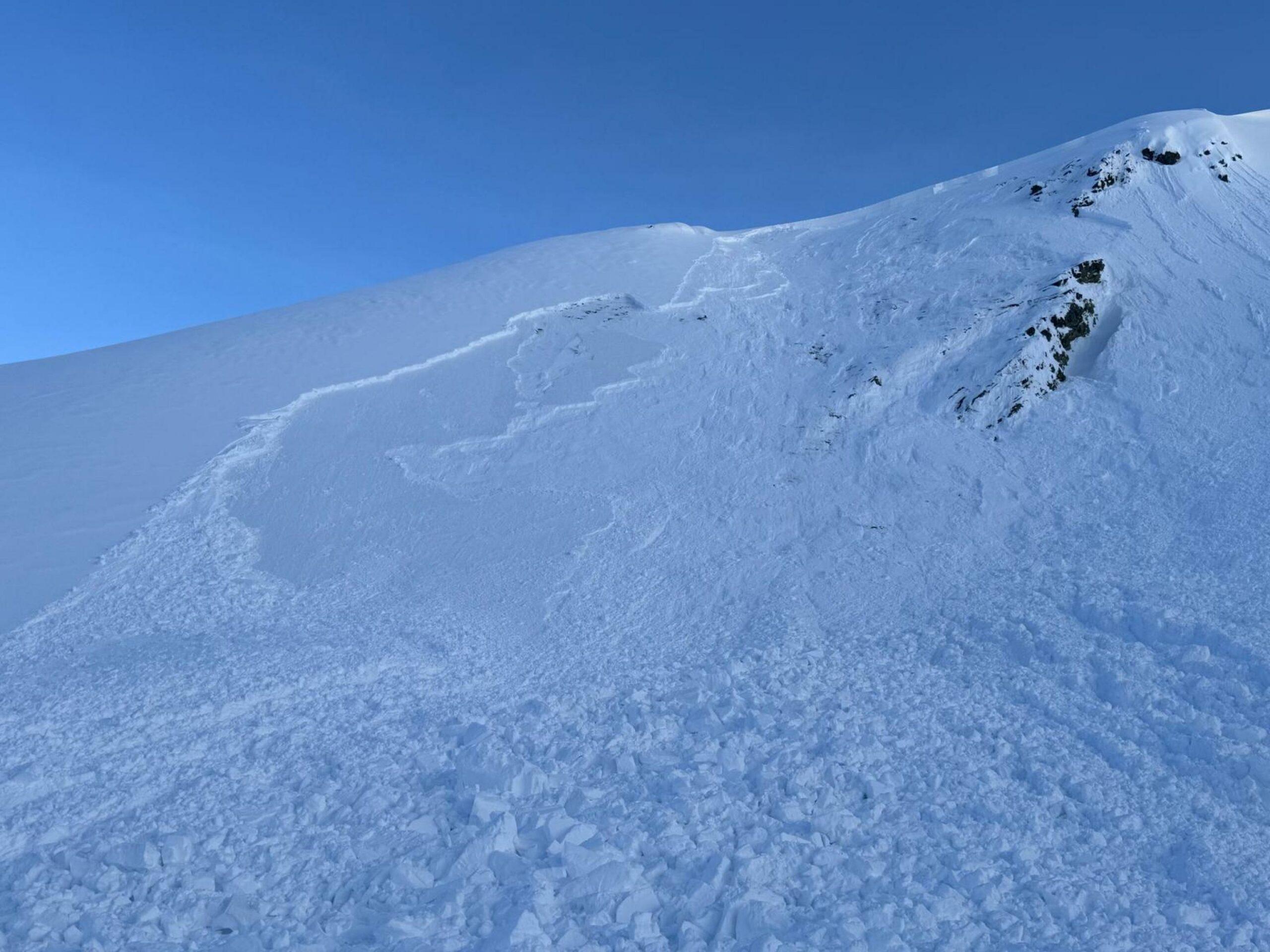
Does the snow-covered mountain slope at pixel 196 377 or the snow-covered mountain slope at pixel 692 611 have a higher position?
the snow-covered mountain slope at pixel 196 377

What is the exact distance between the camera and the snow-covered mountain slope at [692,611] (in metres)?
5.20

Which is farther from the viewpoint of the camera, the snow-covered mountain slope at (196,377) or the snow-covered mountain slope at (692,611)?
the snow-covered mountain slope at (196,377)

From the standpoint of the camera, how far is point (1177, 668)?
6980 millimetres

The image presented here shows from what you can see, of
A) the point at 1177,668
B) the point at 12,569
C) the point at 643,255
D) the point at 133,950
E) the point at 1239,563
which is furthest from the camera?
the point at 643,255

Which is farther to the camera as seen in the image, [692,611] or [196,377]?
[196,377]

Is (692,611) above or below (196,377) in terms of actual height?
below

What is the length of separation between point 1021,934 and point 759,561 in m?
5.15

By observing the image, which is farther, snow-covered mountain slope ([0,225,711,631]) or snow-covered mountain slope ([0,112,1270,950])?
snow-covered mountain slope ([0,225,711,631])

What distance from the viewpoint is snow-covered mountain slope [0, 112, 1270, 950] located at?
5.20 meters

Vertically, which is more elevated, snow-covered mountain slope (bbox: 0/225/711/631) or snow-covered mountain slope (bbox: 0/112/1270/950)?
snow-covered mountain slope (bbox: 0/225/711/631)

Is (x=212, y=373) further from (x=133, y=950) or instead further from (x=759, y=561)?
(x=133, y=950)

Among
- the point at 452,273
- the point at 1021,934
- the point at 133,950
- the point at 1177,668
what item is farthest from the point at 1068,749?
the point at 452,273

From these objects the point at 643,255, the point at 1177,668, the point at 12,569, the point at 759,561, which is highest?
the point at 643,255

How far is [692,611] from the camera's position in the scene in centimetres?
883
